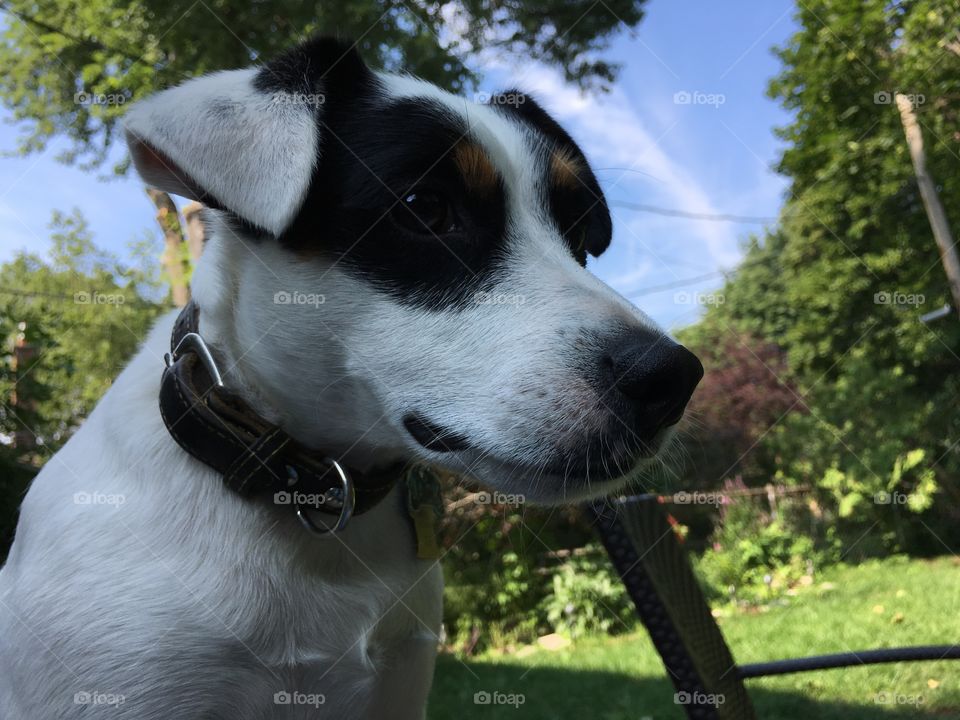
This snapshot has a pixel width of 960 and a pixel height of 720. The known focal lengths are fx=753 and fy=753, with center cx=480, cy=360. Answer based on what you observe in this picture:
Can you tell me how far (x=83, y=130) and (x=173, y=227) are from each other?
5.92 feet

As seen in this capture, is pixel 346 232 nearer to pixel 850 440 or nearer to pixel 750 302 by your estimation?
pixel 850 440

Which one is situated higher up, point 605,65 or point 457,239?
point 605,65

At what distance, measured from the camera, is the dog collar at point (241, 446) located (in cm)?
170

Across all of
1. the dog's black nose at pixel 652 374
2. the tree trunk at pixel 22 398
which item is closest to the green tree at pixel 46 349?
the tree trunk at pixel 22 398

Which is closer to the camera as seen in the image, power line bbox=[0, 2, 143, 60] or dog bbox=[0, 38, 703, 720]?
dog bbox=[0, 38, 703, 720]

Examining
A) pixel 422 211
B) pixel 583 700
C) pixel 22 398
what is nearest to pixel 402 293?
pixel 422 211

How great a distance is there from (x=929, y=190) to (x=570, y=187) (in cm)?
921

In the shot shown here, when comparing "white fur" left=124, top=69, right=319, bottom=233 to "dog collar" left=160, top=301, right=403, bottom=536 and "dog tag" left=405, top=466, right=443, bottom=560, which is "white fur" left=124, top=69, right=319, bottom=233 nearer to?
"dog collar" left=160, top=301, right=403, bottom=536

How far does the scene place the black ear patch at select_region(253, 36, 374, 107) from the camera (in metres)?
1.89

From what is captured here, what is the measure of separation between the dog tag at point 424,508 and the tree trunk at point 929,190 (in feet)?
30.2

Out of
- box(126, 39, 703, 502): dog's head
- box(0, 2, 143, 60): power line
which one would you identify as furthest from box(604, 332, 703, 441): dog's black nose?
box(0, 2, 143, 60): power line

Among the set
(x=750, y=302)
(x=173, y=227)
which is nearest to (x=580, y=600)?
(x=173, y=227)

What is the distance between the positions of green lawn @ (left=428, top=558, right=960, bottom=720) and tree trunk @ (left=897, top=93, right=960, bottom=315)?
380 centimetres

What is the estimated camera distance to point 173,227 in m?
7.16
